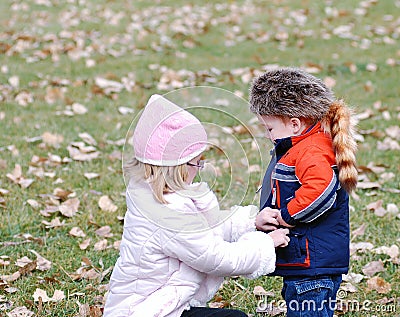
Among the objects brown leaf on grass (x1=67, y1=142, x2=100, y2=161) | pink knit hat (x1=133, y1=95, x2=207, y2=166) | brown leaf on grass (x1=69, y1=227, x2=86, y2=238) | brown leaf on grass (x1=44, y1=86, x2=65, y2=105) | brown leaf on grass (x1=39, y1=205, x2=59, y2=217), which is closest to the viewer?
pink knit hat (x1=133, y1=95, x2=207, y2=166)

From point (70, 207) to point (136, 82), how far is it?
10.9 ft

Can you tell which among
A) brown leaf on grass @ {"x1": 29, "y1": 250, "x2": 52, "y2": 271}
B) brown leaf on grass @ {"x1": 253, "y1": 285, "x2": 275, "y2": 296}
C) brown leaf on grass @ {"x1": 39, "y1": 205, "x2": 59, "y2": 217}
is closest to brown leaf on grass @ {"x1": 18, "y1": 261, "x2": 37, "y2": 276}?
brown leaf on grass @ {"x1": 29, "y1": 250, "x2": 52, "y2": 271}

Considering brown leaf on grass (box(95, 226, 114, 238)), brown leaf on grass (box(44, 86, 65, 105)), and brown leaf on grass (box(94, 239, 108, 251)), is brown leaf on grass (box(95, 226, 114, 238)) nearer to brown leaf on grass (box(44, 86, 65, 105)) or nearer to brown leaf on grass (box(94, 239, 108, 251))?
brown leaf on grass (box(94, 239, 108, 251))

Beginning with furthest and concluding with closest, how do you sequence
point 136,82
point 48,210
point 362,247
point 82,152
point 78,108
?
point 136,82 → point 78,108 → point 82,152 → point 48,210 → point 362,247

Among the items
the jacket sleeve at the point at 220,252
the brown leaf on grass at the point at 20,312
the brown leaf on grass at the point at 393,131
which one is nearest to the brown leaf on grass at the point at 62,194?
the brown leaf on grass at the point at 20,312

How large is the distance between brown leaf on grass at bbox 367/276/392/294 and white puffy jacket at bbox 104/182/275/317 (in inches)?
42.0

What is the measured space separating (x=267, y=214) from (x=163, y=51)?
253 inches

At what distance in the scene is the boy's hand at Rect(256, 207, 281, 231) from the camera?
259 cm

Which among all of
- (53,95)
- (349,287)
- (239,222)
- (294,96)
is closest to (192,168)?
(239,222)

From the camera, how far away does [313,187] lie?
2.44 meters

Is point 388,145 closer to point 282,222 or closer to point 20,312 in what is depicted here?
point 282,222

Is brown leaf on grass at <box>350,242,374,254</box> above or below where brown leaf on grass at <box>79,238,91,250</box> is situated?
below

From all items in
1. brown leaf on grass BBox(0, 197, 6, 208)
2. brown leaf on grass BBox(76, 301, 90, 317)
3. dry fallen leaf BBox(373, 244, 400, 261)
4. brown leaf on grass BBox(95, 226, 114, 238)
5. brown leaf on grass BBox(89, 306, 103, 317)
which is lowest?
brown leaf on grass BBox(0, 197, 6, 208)

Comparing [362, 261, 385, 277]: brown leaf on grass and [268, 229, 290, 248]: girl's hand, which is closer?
[268, 229, 290, 248]: girl's hand
